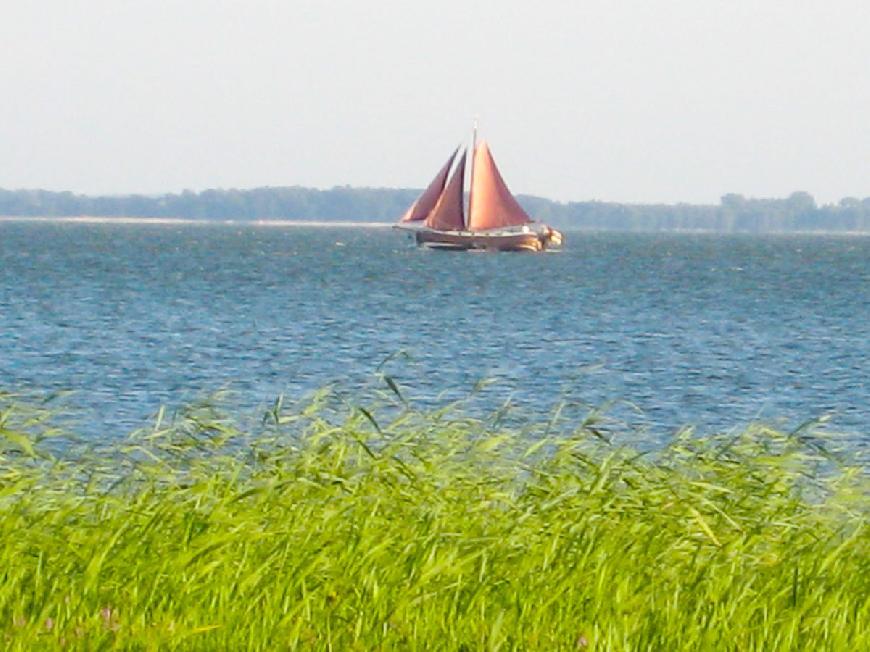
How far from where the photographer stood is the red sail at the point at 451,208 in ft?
313

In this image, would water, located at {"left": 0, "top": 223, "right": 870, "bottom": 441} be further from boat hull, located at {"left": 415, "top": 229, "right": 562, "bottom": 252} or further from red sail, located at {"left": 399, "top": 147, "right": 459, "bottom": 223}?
boat hull, located at {"left": 415, "top": 229, "right": 562, "bottom": 252}

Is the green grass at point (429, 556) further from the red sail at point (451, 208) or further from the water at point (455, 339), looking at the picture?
the red sail at point (451, 208)

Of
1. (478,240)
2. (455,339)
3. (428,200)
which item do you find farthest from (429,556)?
(478,240)

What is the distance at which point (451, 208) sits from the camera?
322 ft

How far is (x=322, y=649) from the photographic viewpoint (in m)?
5.61

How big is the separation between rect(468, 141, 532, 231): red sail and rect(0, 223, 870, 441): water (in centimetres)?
819

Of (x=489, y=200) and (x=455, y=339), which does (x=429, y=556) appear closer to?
(x=455, y=339)

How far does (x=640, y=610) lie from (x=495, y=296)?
60.9 m

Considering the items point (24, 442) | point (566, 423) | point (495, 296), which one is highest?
point (24, 442)

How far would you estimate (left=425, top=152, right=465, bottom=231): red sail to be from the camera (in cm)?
9538

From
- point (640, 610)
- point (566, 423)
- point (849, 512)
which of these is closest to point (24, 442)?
point (640, 610)

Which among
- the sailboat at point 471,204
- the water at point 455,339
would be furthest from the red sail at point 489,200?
the water at point 455,339

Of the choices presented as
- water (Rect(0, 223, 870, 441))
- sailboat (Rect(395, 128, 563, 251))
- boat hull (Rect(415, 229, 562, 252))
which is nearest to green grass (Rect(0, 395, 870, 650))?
water (Rect(0, 223, 870, 441))

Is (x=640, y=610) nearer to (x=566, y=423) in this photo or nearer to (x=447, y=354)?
(x=566, y=423)
